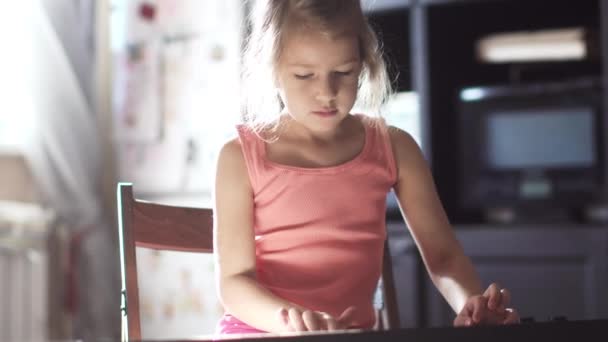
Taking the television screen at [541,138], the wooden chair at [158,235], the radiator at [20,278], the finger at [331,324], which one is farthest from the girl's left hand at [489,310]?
the radiator at [20,278]

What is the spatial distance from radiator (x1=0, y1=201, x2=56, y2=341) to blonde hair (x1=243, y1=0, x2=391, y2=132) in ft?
5.84

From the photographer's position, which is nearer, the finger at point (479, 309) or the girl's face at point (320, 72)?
the finger at point (479, 309)

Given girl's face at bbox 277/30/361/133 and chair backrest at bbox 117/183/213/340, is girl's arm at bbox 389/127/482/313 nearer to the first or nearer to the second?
girl's face at bbox 277/30/361/133

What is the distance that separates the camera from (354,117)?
69cm

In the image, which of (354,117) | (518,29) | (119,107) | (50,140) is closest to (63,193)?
(50,140)

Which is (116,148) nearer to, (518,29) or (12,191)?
(12,191)

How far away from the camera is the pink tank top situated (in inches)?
24.4

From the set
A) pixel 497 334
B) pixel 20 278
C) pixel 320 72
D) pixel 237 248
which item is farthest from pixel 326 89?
pixel 20 278

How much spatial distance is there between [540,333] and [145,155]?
225cm

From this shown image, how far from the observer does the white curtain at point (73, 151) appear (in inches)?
94.2

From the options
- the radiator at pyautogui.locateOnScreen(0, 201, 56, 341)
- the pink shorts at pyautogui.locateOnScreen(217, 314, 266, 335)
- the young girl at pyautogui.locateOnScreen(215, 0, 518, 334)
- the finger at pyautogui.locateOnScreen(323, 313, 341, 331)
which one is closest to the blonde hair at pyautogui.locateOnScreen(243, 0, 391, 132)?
the young girl at pyautogui.locateOnScreen(215, 0, 518, 334)

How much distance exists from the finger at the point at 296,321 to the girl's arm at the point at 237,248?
0.32ft

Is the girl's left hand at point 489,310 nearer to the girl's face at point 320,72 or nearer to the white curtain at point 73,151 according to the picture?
the girl's face at point 320,72

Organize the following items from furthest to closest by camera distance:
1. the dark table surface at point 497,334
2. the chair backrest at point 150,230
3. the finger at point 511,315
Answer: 1. the chair backrest at point 150,230
2. the finger at point 511,315
3. the dark table surface at point 497,334
